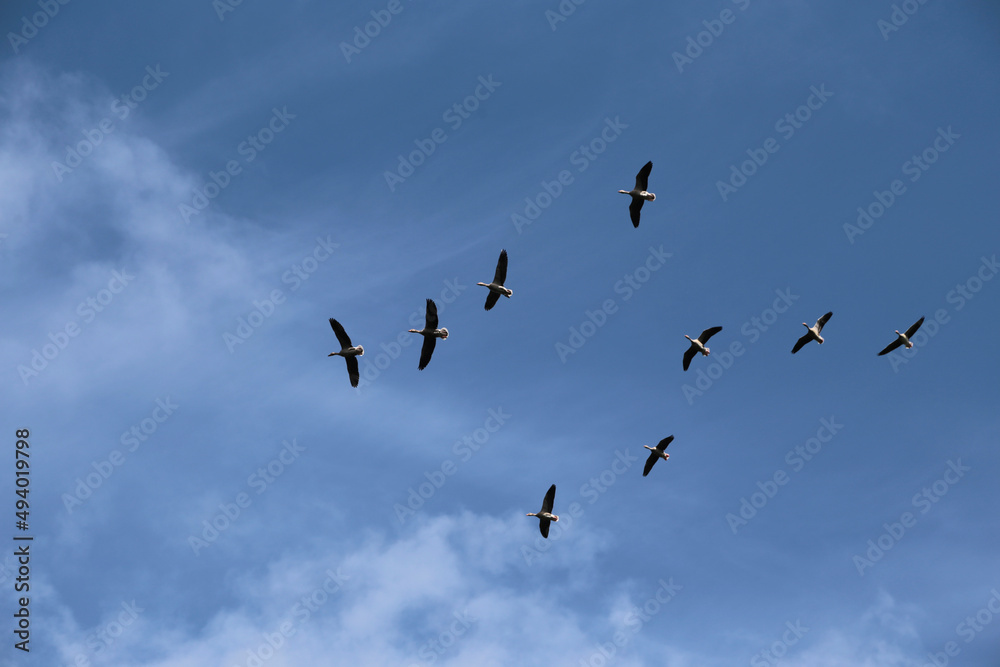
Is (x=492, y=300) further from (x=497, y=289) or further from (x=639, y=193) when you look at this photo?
(x=639, y=193)

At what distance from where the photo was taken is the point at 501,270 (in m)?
54.2

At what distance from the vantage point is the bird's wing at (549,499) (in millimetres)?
58844

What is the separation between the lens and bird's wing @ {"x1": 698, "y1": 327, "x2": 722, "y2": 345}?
184ft

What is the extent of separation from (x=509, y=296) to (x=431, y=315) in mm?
5566

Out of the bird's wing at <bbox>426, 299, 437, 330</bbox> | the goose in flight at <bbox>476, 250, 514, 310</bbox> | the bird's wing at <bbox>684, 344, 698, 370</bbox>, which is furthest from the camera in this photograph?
the bird's wing at <bbox>684, 344, 698, 370</bbox>

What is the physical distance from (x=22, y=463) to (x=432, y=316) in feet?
83.5

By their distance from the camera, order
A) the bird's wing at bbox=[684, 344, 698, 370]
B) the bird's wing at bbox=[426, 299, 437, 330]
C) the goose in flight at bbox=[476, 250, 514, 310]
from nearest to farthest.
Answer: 1. the bird's wing at bbox=[426, 299, 437, 330]
2. the goose in flight at bbox=[476, 250, 514, 310]
3. the bird's wing at bbox=[684, 344, 698, 370]

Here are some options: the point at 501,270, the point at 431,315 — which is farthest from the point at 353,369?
the point at 501,270

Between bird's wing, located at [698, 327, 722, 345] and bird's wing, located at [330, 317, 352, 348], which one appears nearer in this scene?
bird's wing, located at [330, 317, 352, 348]

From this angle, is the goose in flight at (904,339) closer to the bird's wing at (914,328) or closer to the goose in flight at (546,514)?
the bird's wing at (914,328)

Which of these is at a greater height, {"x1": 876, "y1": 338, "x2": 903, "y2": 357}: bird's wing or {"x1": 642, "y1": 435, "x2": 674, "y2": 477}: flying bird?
{"x1": 876, "y1": 338, "x2": 903, "y2": 357}: bird's wing

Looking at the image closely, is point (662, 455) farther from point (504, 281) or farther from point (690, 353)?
point (504, 281)

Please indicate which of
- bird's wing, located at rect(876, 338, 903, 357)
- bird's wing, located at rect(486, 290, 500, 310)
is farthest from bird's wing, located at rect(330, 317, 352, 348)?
bird's wing, located at rect(876, 338, 903, 357)

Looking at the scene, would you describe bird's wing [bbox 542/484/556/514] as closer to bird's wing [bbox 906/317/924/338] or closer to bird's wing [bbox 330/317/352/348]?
bird's wing [bbox 330/317/352/348]
